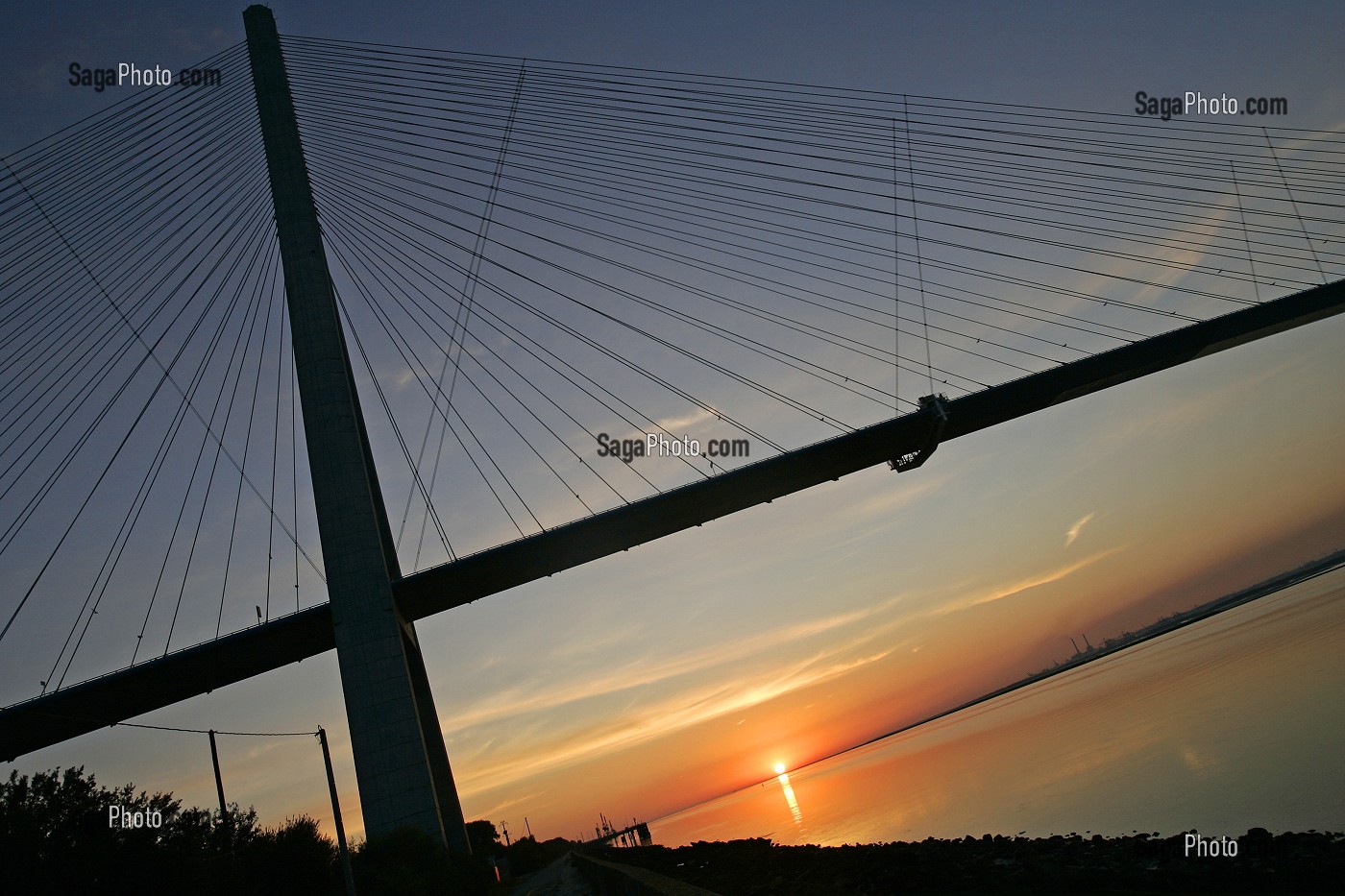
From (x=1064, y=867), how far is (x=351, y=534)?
19.9 metres

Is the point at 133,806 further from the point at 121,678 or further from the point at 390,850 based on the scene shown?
the point at 121,678

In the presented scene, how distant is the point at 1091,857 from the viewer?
13.9 m

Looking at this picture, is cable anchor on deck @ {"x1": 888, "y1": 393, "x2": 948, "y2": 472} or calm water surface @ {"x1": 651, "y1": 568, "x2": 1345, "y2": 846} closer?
calm water surface @ {"x1": 651, "y1": 568, "x2": 1345, "y2": 846}

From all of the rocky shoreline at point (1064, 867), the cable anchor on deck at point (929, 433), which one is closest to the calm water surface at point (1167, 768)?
the rocky shoreline at point (1064, 867)

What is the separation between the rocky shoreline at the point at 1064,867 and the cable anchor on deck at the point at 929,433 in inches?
613

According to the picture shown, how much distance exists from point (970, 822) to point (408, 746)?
1569 cm

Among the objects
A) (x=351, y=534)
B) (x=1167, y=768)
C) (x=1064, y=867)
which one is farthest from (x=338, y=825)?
(x=1167, y=768)

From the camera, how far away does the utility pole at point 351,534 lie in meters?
23.0

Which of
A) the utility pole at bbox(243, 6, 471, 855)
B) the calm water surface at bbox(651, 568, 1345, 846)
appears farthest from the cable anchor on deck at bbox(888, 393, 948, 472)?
the utility pole at bbox(243, 6, 471, 855)

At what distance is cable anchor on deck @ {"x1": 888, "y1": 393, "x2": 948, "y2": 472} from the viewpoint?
30766 mm

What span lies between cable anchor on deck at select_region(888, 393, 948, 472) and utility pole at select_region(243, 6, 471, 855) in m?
19.1

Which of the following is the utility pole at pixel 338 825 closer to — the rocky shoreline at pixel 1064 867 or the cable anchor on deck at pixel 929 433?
the rocky shoreline at pixel 1064 867

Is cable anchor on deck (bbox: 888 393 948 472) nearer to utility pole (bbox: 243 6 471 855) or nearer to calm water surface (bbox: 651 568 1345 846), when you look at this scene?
calm water surface (bbox: 651 568 1345 846)

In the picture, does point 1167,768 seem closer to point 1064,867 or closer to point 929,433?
point 1064,867
